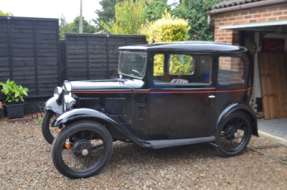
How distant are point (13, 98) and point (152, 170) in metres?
4.13

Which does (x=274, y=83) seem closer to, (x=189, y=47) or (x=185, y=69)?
(x=185, y=69)

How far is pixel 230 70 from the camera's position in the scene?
4273mm

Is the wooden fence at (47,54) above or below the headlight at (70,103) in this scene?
above

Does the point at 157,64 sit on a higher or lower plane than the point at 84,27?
lower

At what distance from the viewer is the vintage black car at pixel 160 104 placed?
3643 millimetres

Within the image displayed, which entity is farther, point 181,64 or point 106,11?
point 106,11

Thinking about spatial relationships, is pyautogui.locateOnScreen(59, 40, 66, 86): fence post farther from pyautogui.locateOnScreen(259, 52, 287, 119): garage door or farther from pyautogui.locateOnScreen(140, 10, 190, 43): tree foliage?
pyautogui.locateOnScreen(259, 52, 287, 119): garage door

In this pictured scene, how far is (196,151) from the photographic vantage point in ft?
14.9

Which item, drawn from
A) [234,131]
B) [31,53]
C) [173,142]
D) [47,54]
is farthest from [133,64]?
[31,53]

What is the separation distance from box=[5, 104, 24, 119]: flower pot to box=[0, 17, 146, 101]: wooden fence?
0.44 metres

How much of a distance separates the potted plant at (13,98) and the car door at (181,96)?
3.80 metres

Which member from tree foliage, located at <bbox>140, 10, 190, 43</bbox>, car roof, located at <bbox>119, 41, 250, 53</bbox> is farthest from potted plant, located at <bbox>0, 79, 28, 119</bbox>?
tree foliage, located at <bbox>140, 10, 190, 43</bbox>

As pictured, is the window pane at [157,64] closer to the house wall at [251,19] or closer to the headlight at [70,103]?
the headlight at [70,103]

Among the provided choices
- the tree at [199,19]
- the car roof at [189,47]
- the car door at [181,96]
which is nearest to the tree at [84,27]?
the tree at [199,19]
